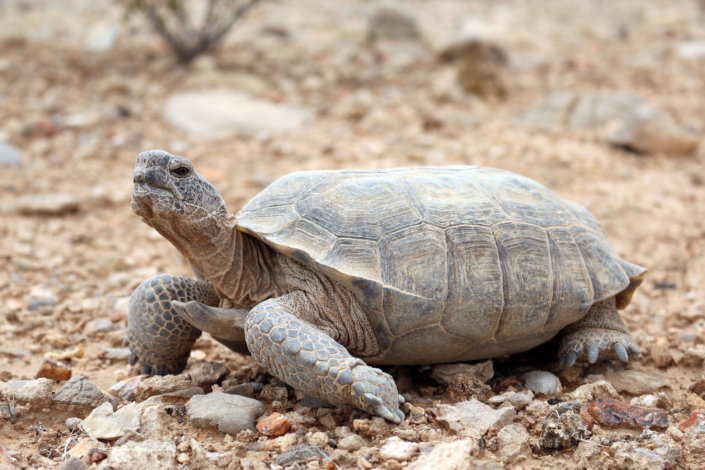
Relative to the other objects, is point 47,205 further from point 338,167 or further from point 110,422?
point 110,422

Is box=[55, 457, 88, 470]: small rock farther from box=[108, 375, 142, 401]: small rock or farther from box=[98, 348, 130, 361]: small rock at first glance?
box=[98, 348, 130, 361]: small rock

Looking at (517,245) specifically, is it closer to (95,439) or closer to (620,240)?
(95,439)

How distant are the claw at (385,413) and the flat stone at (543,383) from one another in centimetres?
82

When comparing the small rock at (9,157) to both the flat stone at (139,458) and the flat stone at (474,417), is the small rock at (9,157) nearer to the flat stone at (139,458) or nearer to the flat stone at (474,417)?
the flat stone at (139,458)

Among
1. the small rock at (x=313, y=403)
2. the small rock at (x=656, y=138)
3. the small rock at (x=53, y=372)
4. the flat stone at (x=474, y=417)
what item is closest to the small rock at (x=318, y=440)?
the small rock at (x=313, y=403)

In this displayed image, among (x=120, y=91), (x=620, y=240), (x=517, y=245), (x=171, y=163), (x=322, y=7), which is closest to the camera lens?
(x=171, y=163)

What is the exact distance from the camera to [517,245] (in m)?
2.74

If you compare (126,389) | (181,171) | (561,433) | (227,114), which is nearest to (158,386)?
(126,389)

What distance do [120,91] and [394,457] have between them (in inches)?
278

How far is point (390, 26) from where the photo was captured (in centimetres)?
966

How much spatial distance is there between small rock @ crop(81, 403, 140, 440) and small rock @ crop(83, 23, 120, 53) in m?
7.72

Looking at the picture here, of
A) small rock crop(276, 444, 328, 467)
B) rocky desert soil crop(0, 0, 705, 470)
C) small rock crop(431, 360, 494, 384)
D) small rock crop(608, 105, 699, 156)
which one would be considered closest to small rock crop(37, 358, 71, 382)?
rocky desert soil crop(0, 0, 705, 470)

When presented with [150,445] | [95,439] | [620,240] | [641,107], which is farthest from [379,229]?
[641,107]

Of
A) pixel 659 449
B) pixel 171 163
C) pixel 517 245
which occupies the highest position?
pixel 171 163
